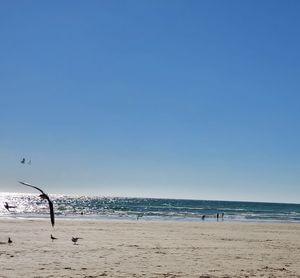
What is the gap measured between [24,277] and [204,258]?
8153mm

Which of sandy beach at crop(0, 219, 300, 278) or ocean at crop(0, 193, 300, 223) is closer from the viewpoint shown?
sandy beach at crop(0, 219, 300, 278)

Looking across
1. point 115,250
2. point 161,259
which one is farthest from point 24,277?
point 115,250

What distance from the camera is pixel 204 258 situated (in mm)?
18906

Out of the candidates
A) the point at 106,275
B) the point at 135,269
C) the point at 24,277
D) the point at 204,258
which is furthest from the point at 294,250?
the point at 24,277

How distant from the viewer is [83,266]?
15742mm

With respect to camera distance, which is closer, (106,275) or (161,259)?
(106,275)

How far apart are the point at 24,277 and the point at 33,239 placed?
11747mm

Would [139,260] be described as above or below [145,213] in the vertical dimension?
above

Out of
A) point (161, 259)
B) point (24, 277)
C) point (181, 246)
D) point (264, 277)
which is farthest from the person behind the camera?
point (181, 246)

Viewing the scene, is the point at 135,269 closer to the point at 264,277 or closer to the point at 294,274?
the point at 264,277

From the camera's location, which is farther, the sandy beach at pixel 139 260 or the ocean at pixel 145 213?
the ocean at pixel 145 213

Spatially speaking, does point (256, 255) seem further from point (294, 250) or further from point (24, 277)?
point (24, 277)

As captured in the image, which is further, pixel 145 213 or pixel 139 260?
pixel 145 213

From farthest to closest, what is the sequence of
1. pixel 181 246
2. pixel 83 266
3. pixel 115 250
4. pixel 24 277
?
1. pixel 181 246
2. pixel 115 250
3. pixel 83 266
4. pixel 24 277
